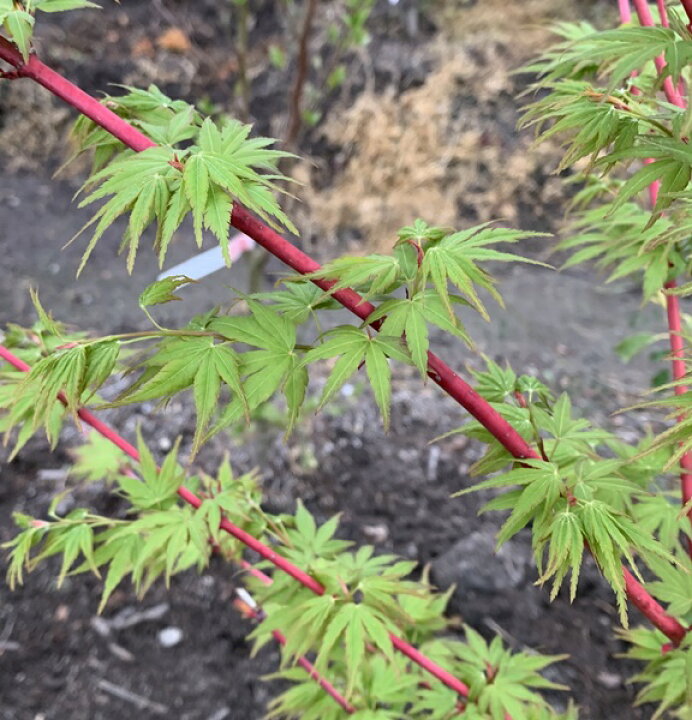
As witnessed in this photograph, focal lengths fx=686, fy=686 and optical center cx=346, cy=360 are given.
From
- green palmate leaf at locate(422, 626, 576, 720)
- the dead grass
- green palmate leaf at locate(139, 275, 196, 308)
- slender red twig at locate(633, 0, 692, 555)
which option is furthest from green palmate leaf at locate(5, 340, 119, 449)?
the dead grass

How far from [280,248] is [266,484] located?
76.1 inches

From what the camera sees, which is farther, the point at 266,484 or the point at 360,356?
the point at 266,484

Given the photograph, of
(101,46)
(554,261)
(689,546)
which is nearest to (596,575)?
(689,546)

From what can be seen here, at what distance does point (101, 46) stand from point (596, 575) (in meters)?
4.66

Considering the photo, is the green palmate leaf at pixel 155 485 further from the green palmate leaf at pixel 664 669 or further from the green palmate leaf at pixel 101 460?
the green palmate leaf at pixel 664 669

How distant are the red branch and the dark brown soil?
125 centimetres

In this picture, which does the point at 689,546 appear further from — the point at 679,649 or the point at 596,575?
the point at 596,575

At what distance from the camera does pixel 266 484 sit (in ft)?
8.63

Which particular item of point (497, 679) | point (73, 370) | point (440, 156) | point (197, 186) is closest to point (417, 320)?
point (197, 186)

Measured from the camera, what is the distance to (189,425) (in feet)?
9.37

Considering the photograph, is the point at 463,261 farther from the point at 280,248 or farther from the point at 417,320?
the point at 280,248

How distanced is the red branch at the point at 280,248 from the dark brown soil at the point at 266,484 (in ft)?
4.10

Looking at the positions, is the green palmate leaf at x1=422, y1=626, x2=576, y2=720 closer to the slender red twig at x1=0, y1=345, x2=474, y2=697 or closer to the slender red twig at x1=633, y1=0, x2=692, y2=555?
the slender red twig at x1=0, y1=345, x2=474, y2=697

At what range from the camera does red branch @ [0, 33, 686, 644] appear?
0.77 m
